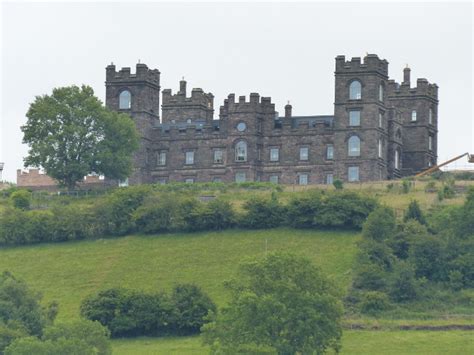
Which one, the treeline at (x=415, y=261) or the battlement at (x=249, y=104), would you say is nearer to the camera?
the treeline at (x=415, y=261)

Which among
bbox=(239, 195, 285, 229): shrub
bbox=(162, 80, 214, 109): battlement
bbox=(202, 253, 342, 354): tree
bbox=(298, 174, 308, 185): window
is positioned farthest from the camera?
bbox=(162, 80, 214, 109): battlement

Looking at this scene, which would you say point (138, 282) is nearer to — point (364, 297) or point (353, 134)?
point (364, 297)

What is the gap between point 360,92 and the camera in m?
158

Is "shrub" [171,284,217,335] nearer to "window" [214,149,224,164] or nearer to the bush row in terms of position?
the bush row

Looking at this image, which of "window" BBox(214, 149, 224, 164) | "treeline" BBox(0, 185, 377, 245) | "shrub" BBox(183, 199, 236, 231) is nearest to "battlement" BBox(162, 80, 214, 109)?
"window" BBox(214, 149, 224, 164)

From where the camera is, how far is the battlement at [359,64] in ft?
518

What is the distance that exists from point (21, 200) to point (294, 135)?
2127 centimetres

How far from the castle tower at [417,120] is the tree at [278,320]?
2169 inches

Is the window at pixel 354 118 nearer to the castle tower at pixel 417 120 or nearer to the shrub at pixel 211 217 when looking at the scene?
the castle tower at pixel 417 120

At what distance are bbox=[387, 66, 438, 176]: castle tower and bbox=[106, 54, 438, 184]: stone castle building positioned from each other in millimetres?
78

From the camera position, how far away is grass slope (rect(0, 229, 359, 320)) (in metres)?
132

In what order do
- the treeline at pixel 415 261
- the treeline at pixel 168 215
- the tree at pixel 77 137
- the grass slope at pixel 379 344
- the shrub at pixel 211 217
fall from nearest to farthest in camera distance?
the grass slope at pixel 379 344 < the treeline at pixel 415 261 < the treeline at pixel 168 215 < the shrub at pixel 211 217 < the tree at pixel 77 137

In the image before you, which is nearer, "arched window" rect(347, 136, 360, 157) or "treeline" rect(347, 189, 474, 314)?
"treeline" rect(347, 189, 474, 314)

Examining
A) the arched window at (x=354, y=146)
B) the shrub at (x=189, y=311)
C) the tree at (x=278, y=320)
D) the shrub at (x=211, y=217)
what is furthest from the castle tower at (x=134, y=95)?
the tree at (x=278, y=320)
